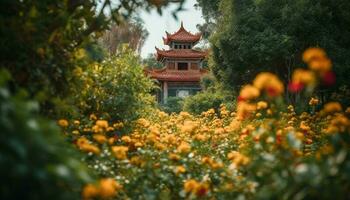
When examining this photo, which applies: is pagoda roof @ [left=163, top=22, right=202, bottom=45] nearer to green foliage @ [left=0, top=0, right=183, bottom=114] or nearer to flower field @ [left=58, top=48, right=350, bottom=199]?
flower field @ [left=58, top=48, right=350, bottom=199]

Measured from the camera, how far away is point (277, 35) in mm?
13133

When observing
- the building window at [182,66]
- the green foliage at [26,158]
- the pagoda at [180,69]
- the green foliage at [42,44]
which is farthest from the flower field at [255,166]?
the building window at [182,66]

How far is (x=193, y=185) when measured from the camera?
245 cm

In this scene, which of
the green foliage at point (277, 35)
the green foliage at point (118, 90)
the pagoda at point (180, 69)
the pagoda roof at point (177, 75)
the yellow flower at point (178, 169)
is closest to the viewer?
the yellow flower at point (178, 169)

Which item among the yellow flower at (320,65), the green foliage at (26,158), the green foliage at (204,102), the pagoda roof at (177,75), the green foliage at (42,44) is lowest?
the green foliage at (26,158)

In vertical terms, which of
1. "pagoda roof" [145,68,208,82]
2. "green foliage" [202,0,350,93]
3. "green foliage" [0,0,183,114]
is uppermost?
"pagoda roof" [145,68,208,82]

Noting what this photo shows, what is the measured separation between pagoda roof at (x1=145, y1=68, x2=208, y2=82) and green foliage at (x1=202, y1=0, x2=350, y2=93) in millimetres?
14470

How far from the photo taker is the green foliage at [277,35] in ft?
42.1

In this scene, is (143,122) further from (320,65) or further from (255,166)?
(320,65)

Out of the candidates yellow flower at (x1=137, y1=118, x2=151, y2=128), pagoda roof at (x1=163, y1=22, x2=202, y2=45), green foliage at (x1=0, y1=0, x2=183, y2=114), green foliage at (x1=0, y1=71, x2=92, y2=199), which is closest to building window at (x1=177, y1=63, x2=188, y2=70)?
pagoda roof at (x1=163, y1=22, x2=202, y2=45)

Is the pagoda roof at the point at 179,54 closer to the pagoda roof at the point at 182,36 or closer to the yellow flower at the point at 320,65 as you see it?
the pagoda roof at the point at 182,36

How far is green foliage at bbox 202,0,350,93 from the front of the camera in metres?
12.8

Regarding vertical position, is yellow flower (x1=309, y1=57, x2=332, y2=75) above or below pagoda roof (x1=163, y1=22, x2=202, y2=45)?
below

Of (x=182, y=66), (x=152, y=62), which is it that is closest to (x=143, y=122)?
(x=182, y=66)
